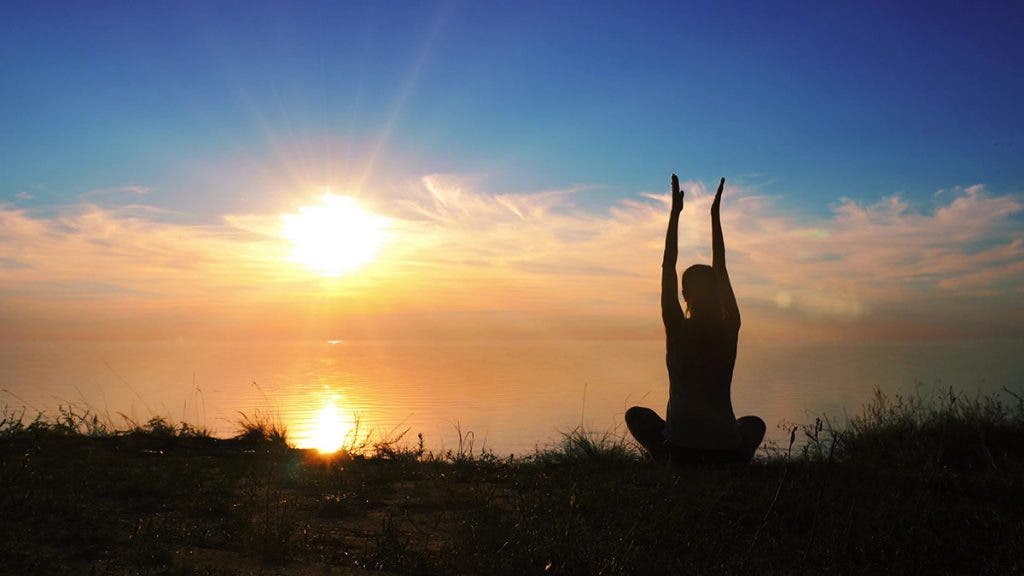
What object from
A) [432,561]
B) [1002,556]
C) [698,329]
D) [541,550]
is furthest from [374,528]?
[1002,556]

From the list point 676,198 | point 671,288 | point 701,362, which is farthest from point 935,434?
point 676,198

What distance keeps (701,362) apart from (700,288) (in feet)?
2.55

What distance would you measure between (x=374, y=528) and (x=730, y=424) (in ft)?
12.8

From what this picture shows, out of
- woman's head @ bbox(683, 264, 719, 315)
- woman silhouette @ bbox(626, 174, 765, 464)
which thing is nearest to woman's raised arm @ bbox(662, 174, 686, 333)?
woman silhouette @ bbox(626, 174, 765, 464)

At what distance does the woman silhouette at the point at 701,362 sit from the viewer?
7230 millimetres

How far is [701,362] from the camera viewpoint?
7.24 metres

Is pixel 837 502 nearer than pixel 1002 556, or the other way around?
pixel 1002 556

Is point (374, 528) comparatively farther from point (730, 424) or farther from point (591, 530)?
point (730, 424)

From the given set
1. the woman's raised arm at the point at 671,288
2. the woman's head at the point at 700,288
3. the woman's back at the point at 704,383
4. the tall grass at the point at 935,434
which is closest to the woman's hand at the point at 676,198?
the woman's raised arm at the point at 671,288

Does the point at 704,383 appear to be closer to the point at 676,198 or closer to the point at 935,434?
the point at 676,198

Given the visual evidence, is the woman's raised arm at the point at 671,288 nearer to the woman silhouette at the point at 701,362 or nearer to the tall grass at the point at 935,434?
the woman silhouette at the point at 701,362

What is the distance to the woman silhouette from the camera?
7.23 metres

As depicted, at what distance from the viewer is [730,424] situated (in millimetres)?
7332

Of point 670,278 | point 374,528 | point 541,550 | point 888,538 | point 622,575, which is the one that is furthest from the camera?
point 670,278
